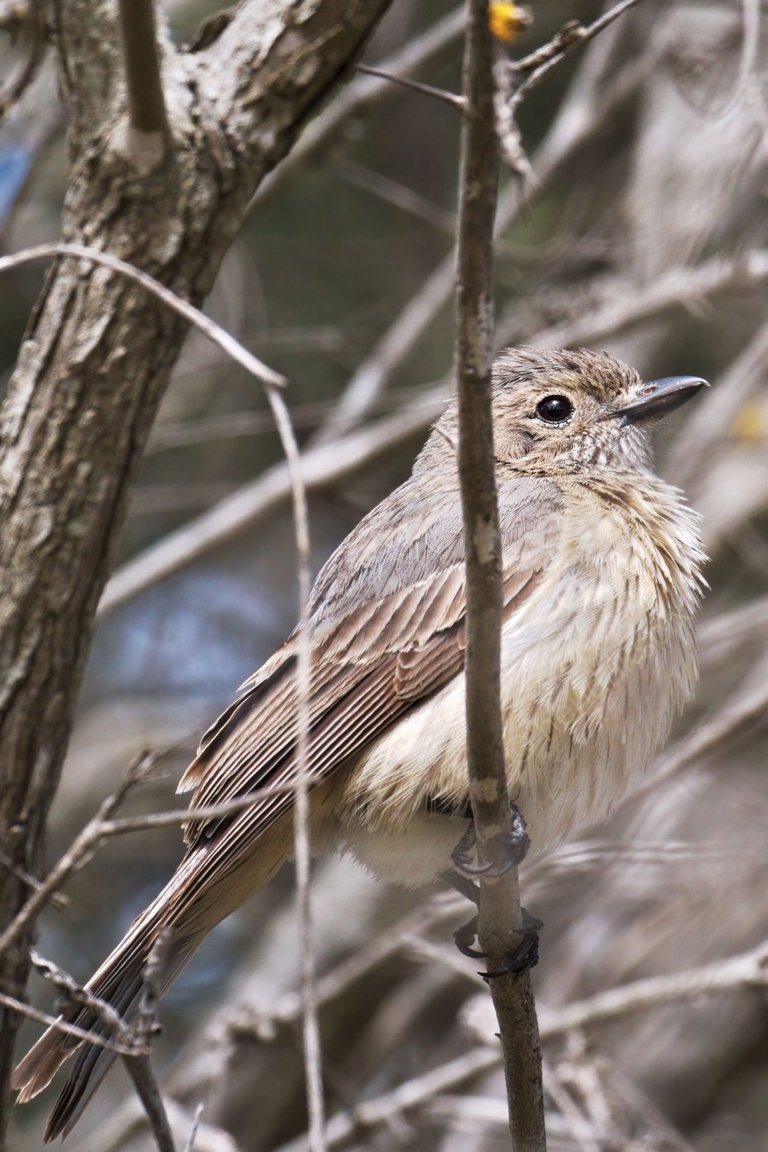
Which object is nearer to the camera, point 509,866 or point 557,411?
point 509,866

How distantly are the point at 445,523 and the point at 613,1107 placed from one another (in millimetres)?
2610

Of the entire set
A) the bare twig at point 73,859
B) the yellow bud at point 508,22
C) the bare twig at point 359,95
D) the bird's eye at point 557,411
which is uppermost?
the bare twig at point 359,95

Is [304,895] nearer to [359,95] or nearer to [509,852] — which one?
[509,852]

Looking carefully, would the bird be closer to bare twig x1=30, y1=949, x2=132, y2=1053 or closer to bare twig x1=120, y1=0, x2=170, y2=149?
bare twig x1=30, y1=949, x2=132, y2=1053

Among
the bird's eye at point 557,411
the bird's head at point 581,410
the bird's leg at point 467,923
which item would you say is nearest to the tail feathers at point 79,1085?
the bird's leg at point 467,923

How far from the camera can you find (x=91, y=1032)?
4.14 metres

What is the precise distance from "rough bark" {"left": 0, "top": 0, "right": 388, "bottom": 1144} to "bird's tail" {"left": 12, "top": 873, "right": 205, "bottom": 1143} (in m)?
0.24

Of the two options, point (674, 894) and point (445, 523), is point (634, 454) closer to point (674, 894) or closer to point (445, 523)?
point (445, 523)

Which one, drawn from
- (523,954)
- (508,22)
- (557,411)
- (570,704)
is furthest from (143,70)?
(523,954)

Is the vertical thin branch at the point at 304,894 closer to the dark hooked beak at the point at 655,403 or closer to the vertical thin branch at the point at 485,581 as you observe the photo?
the vertical thin branch at the point at 485,581

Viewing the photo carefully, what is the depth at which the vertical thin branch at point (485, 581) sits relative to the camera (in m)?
2.80

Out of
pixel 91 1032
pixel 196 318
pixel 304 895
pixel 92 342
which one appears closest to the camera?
pixel 304 895

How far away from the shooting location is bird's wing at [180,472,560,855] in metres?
4.50

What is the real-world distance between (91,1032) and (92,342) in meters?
1.93
